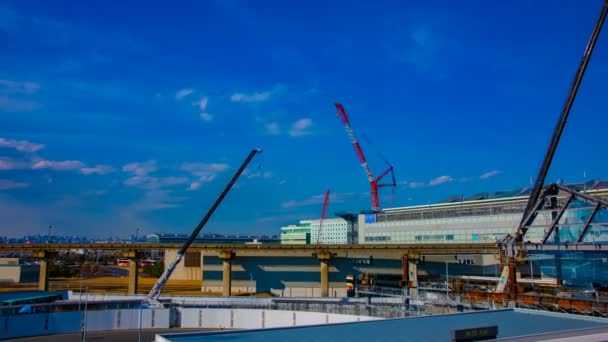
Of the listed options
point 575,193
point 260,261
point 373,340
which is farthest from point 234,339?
point 260,261

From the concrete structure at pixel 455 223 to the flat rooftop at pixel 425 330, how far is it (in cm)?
4109

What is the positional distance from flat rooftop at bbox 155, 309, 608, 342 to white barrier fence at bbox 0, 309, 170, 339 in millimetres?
23409

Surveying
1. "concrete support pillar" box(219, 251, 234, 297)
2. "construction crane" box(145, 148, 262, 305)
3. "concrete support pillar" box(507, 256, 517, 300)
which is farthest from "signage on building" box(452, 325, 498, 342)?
"concrete support pillar" box(219, 251, 234, 297)

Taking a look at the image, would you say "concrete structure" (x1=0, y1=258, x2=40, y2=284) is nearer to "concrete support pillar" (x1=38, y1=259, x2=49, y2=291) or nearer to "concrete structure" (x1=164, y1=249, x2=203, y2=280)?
"concrete support pillar" (x1=38, y1=259, x2=49, y2=291)

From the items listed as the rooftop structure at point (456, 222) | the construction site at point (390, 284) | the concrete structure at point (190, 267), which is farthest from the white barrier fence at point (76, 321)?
the rooftop structure at point (456, 222)

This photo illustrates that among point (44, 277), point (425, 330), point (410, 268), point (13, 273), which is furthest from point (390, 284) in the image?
point (13, 273)

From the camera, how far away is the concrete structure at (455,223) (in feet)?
237

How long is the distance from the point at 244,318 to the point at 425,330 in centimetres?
2764

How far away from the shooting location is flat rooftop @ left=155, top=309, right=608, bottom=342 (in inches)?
789

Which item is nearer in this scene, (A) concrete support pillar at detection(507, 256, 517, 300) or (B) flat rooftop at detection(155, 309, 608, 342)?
(B) flat rooftop at detection(155, 309, 608, 342)

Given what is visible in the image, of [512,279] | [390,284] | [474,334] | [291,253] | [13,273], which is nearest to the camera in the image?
[474,334]

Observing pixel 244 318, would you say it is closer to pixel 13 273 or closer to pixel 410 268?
pixel 410 268

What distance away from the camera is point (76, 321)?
43188mm

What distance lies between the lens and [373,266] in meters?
75.0
